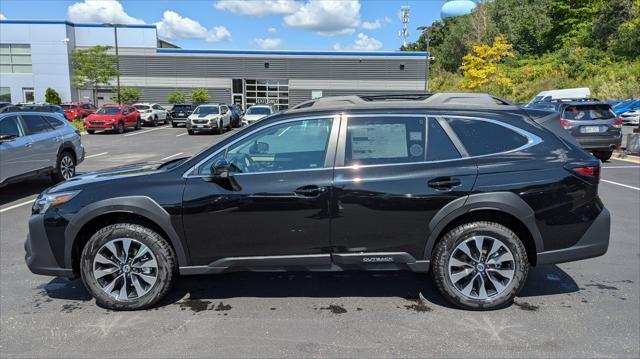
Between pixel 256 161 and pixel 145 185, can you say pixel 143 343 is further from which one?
pixel 256 161

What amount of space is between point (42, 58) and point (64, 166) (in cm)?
4495

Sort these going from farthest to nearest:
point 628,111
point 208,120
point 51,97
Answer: point 51,97
point 628,111
point 208,120

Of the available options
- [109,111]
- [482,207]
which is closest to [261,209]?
[482,207]

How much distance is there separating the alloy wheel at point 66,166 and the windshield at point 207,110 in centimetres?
1639

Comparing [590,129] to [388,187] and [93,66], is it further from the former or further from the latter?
[93,66]

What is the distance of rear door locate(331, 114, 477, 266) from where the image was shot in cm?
383

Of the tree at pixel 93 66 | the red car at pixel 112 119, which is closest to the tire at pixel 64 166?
the red car at pixel 112 119

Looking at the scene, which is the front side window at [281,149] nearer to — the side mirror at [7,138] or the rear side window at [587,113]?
the side mirror at [7,138]

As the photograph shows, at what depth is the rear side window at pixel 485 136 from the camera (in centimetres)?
400

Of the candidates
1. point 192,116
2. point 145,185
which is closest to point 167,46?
point 192,116

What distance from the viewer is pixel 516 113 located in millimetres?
4148

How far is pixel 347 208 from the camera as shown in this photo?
151 inches

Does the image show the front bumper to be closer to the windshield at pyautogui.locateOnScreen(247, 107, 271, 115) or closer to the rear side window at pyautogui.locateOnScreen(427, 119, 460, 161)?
the rear side window at pyautogui.locateOnScreen(427, 119, 460, 161)

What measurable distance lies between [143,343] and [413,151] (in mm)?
2581
